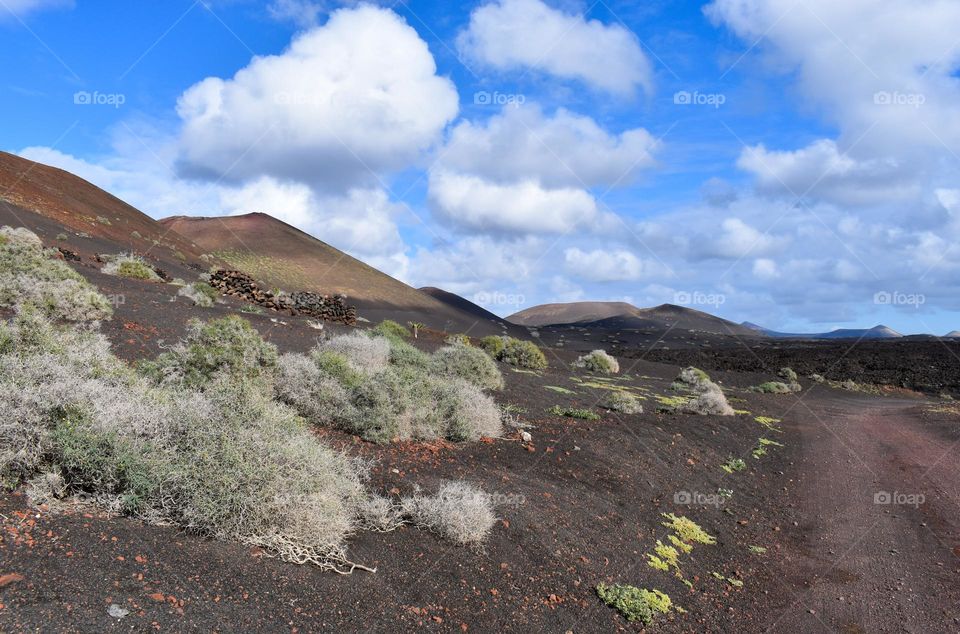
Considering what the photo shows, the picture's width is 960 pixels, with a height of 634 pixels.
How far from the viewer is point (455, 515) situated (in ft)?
18.7

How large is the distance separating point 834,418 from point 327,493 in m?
18.8

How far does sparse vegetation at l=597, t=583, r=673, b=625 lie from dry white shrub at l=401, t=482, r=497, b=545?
1285 mm

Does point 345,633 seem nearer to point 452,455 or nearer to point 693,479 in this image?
point 452,455

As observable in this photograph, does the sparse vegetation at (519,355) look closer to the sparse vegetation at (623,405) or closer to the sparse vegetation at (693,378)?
the sparse vegetation at (693,378)

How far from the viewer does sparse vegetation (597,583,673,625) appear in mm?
5215

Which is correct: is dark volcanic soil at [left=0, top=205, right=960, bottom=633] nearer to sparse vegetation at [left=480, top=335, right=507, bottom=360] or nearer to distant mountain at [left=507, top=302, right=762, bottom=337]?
sparse vegetation at [left=480, top=335, right=507, bottom=360]

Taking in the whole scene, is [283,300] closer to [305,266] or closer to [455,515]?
[455,515]

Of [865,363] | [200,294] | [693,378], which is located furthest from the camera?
[865,363]

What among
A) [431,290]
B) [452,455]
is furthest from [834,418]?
[431,290]

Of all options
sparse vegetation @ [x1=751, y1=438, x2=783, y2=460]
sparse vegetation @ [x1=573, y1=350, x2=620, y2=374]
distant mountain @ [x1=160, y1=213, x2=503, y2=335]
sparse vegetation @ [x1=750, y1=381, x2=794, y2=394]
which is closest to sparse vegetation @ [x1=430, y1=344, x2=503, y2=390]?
sparse vegetation @ [x1=751, y1=438, x2=783, y2=460]

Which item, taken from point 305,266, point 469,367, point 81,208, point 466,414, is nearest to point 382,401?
point 466,414

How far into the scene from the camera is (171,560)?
414 centimetres

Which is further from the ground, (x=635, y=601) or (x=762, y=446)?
(x=762, y=446)

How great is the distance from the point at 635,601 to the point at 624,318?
381 feet
